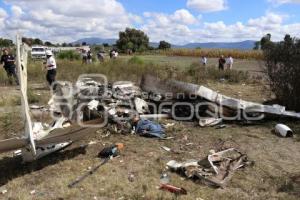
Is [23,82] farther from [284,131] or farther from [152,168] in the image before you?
[284,131]

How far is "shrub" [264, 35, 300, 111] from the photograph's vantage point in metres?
10.7

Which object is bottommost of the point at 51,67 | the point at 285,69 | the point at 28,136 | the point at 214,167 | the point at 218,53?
the point at 218,53

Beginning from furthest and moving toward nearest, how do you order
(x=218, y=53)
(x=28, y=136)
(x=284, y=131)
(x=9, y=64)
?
(x=218, y=53), (x=9, y=64), (x=284, y=131), (x=28, y=136)

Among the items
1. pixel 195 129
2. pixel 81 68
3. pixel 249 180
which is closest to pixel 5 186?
pixel 249 180

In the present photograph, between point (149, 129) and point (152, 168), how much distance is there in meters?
1.94

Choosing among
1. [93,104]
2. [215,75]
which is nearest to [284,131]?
[93,104]

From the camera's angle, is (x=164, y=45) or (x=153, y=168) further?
(x=164, y=45)

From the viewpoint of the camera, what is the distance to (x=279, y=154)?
760 cm

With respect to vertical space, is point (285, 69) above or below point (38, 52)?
above

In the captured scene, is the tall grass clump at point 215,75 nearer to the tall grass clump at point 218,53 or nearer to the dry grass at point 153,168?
the dry grass at point 153,168

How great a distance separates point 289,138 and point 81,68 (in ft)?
43.9

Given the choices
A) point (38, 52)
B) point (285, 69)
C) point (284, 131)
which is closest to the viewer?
point (284, 131)

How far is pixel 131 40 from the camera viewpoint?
77312 mm

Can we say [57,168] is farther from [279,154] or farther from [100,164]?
[279,154]
